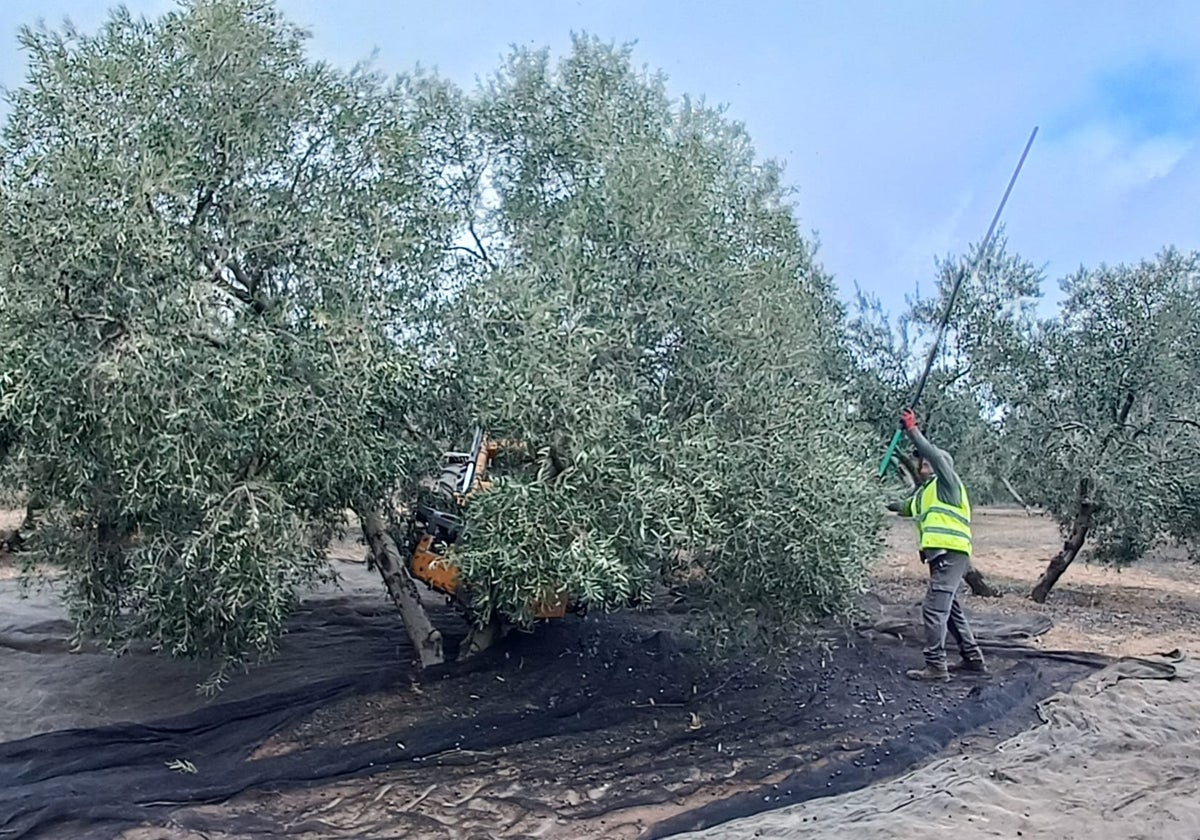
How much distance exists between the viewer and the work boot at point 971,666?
7.64 m

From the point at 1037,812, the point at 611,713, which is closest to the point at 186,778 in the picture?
the point at 611,713

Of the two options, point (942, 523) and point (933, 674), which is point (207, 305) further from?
point (933, 674)

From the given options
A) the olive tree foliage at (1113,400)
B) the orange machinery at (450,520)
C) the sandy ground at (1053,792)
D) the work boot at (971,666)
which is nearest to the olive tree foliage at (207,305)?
the orange machinery at (450,520)

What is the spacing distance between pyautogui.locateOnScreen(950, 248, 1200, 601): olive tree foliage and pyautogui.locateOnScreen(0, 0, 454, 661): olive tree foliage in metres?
7.72

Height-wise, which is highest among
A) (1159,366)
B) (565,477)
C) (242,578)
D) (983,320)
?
(983,320)

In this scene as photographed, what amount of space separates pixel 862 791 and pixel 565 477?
7.73 feet

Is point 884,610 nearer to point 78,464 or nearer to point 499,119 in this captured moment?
point 499,119

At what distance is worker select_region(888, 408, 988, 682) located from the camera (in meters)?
7.45

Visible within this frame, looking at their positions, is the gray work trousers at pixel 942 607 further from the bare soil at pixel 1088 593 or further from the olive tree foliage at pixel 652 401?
the olive tree foliage at pixel 652 401

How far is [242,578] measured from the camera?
5.26m

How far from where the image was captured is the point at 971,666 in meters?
7.74

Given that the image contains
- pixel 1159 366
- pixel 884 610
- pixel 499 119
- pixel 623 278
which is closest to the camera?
pixel 623 278

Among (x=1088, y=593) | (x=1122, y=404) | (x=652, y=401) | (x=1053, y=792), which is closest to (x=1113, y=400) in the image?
(x=1122, y=404)

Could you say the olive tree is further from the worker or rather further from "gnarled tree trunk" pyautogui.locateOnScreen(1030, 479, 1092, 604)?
the worker
